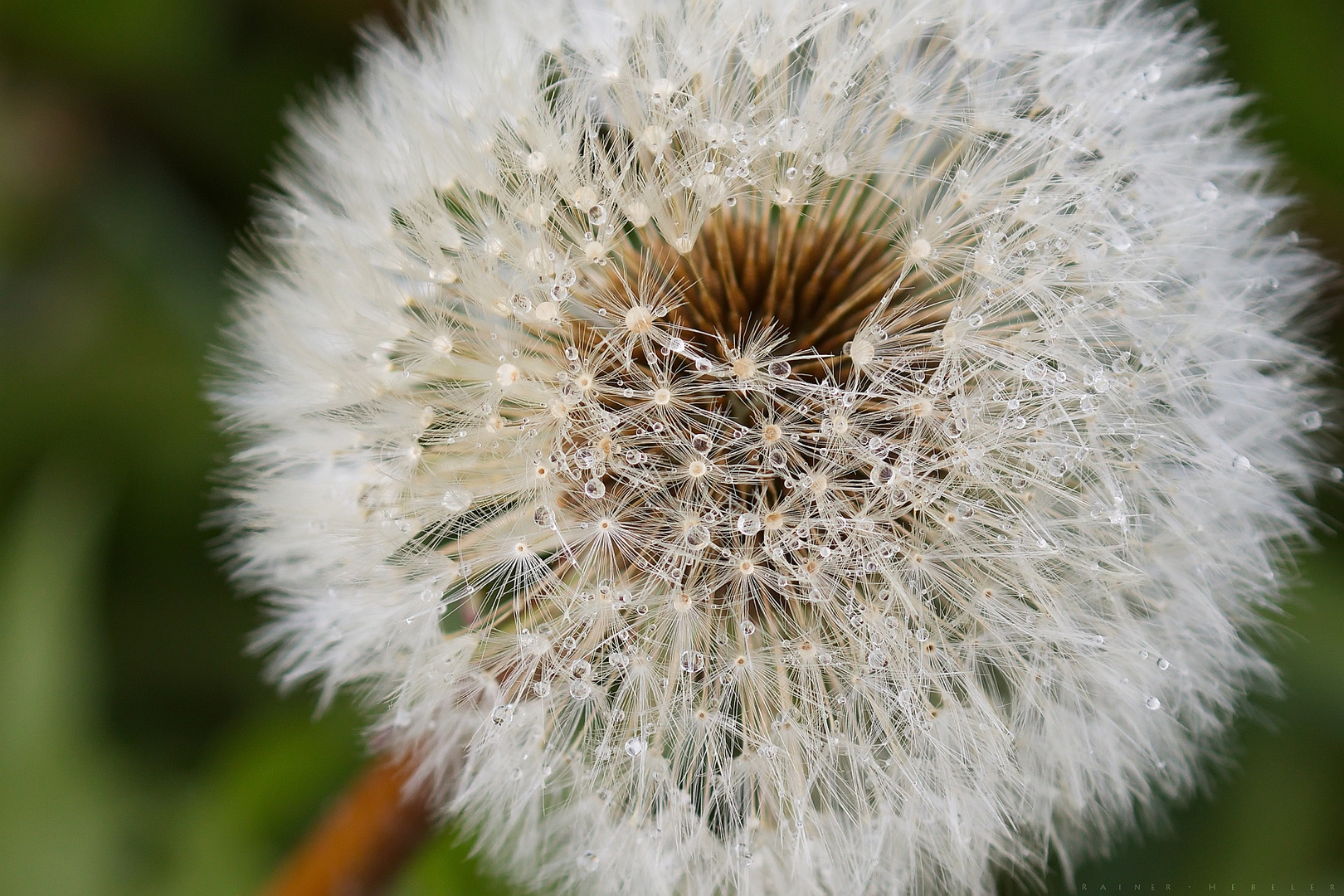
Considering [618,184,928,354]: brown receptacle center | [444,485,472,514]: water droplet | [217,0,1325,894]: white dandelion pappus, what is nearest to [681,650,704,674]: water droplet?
[217,0,1325,894]: white dandelion pappus

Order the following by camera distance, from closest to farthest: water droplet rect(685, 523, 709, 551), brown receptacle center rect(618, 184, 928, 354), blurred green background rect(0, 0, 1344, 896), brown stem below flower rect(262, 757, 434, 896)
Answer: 1. water droplet rect(685, 523, 709, 551)
2. brown receptacle center rect(618, 184, 928, 354)
3. brown stem below flower rect(262, 757, 434, 896)
4. blurred green background rect(0, 0, 1344, 896)

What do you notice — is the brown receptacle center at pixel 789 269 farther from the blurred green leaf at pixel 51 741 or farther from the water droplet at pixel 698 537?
the blurred green leaf at pixel 51 741

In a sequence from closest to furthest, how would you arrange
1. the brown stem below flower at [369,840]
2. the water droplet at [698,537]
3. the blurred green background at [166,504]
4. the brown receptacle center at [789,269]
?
1. the water droplet at [698,537]
2. the brown receptacle center at [789,269]
3. the brown stem below flower at [369,840]
4. the blurred green background at [166,504]

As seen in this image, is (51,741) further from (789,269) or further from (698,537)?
(789,269)

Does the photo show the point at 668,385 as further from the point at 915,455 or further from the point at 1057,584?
the point at 1057,584

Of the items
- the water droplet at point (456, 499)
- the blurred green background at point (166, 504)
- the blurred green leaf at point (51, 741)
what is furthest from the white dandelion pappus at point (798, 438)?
the blurred green leaf at point (51, 741)

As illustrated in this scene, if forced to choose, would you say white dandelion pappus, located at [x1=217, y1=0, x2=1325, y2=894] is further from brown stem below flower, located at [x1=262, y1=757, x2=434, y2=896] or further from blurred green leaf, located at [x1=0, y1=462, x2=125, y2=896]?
blurred green leaf, located at [x1=0, y1=462, x2=125, y2=896]

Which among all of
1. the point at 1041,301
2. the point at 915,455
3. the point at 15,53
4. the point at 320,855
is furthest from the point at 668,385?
the point at 15,53
